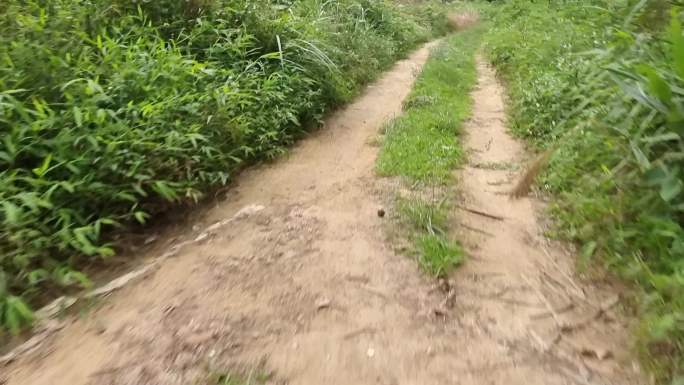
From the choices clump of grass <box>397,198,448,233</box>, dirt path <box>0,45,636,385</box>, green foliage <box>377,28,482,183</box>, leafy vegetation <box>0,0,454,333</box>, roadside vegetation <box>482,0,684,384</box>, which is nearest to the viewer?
dirt path <box>0,45,636,385</box>

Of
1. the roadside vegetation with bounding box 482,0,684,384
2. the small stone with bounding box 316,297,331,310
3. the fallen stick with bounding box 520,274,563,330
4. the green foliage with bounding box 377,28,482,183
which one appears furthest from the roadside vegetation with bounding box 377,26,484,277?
the roadside vegetation with bounding box 482,0,684,384

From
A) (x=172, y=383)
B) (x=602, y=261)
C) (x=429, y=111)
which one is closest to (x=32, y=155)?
(x=172, y=383)

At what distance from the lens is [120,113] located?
4.07 m

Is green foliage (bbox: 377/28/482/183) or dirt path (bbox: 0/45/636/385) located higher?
dirt path (bbox: 0/45/636/385)

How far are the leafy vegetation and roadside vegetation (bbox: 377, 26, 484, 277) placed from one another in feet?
4.02

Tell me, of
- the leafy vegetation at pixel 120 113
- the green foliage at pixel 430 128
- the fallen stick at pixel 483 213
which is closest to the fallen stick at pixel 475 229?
the fallen stick at pixel 483 213

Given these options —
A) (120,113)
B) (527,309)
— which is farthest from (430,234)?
(120,113)

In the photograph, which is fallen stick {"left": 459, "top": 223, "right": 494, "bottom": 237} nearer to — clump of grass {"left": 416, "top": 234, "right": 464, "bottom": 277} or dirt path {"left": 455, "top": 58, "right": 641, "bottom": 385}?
dirt path {"left": 455, "top": 58, "right": 641, "bottom": 385}

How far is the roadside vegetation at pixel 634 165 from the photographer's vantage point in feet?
8.55

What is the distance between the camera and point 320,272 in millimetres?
3311

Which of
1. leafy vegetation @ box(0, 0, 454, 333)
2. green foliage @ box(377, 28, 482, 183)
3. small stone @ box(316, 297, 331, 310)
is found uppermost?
leafy vegetation @ box(0, 0, 454, 333)

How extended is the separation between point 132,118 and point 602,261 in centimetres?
345

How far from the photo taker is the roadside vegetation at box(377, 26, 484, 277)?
3.48 metres

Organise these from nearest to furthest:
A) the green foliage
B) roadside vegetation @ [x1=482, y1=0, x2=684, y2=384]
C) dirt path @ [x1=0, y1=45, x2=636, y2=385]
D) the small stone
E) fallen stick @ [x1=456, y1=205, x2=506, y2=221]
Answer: dirt path @ [x1=0, y1=45, x2=636, y2=385] → roadside vegetation @ [x1=482, y1=0, x2=684, y2=384] → the small stone → fallen stick @ [x1=456, y1=205, x2=506, y2=221] → the green foliage
